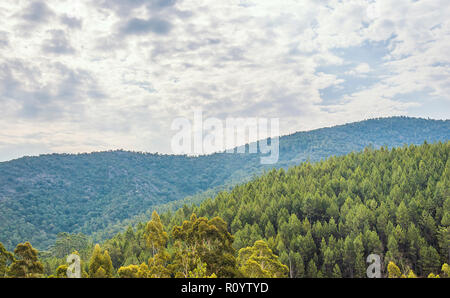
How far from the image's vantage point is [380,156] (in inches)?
5246

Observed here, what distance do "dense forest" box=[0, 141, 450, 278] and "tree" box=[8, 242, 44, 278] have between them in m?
0.08

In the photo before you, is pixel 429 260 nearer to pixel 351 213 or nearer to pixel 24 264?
pixel 351 213

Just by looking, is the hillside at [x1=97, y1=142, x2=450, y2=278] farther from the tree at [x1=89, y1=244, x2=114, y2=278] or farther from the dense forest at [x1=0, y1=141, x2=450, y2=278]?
the tree at [x1=89, y1=244, x2=114, y2=278]

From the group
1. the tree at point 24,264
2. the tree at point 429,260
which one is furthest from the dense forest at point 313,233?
the tree at point 429,260

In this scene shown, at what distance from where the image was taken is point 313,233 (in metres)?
85.8

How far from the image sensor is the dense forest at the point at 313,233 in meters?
33.7

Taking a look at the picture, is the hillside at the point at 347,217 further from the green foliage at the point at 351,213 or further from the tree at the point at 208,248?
the tree at the point at 208,248

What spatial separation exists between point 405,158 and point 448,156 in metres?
13.3

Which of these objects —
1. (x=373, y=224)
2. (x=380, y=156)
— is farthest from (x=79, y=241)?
(x=380, y=156)

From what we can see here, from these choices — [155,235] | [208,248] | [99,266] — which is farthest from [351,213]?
[99,266]

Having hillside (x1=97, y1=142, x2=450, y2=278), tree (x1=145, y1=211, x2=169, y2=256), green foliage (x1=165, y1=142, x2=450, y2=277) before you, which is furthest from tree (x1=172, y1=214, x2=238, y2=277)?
green foliage (x1=165, y1=142, x2=450, y2=277)

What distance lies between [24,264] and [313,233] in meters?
69.9
